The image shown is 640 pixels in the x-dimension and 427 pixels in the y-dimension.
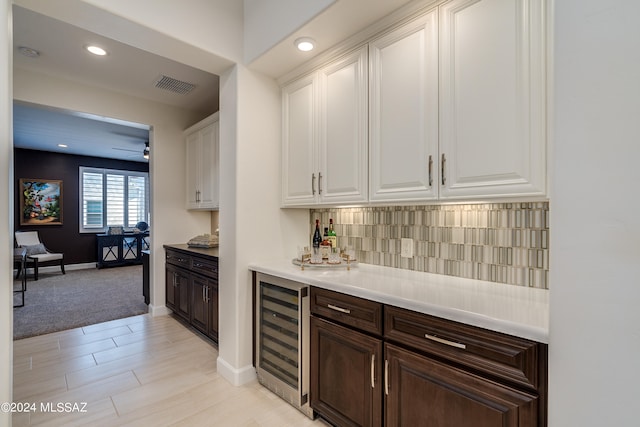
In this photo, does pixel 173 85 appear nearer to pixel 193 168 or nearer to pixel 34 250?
pixel 193 168

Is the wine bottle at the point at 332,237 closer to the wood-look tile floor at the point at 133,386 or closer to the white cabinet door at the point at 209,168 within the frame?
the wood-look tile floor at the point at 133,386

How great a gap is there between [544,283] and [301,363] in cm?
146

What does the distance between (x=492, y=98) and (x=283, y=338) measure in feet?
6.26

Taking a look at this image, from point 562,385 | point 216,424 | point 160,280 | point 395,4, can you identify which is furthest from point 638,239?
point 160,280

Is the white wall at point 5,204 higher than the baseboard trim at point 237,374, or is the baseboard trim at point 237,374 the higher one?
the white wall at point 5,204

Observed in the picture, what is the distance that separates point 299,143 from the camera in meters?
2.42

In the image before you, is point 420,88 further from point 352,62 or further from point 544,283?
point 544,283

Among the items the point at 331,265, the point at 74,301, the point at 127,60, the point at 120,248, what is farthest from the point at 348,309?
the point at 120,248

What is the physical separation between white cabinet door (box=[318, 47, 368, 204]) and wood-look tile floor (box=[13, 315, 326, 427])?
59.3 inches

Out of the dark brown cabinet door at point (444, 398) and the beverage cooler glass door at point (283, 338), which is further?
the beverage cooler glass door at point (283, 338)

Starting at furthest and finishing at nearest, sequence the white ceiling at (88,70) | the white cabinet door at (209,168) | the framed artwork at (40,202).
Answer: the framed artwork at (40,202)
the white cabinet door at (209,168)
the white ceiling at (88,70)

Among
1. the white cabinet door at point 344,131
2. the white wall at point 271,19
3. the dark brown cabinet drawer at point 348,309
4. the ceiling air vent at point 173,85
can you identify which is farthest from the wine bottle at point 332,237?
the ceiling air vent at point 173,85

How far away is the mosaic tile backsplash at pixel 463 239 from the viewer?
5.14ft

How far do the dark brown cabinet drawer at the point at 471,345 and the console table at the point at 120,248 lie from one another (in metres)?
7.73
